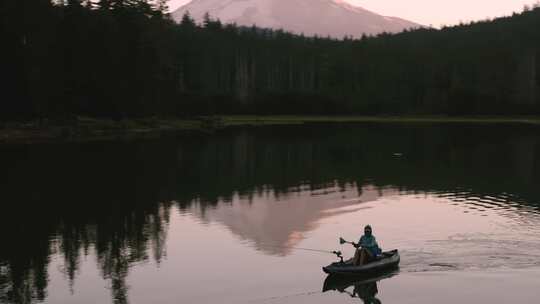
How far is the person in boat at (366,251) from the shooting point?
29516mm

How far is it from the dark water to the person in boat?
1.27 meters

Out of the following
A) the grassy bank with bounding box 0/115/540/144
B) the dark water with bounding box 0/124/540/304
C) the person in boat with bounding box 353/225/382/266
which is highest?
the grassy bank with bounding box 0/115/540/144

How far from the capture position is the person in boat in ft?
96.8

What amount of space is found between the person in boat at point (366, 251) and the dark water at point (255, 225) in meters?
1.27

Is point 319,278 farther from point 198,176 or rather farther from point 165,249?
point 198,176

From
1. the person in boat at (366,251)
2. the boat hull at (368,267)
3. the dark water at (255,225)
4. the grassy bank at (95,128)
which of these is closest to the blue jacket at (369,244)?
the person in boat at (366,251)

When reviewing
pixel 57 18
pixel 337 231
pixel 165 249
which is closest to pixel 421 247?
pixel 337 231

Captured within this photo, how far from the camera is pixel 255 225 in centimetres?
4106

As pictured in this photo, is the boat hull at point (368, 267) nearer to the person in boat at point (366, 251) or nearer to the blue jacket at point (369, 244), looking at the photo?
the person in boat at point (366, 251)

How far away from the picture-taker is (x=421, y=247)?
35.6m

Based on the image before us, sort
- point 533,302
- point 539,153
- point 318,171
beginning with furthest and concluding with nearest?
point 539,153
point 318,171
point 533,302

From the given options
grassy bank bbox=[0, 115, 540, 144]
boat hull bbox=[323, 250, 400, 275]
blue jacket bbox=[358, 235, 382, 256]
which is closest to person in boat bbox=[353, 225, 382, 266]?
blue jacket bbox=[358, 235, 382, 256]

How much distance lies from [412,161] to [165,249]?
46.5 metres

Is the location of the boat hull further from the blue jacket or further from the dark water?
the dark water
